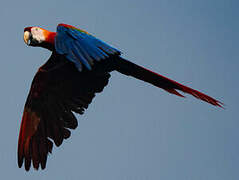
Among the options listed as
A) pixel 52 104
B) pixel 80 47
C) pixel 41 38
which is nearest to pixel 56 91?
pixel 52 104

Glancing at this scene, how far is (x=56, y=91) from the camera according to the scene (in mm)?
8008

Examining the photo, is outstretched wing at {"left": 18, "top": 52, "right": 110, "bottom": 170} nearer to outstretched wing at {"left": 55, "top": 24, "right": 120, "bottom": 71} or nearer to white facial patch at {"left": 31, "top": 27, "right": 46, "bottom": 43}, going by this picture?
white facial patch at {"left": 31, "top": 27, "right": 46, "bottom": 43}

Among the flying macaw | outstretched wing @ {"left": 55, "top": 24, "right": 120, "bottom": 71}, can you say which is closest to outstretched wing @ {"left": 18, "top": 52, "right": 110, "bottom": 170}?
the flying macaw

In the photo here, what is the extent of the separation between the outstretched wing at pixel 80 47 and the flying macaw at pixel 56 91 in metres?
0.74

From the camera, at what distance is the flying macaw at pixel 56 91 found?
7504mm

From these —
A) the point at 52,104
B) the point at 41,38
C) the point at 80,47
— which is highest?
the point at 41,38

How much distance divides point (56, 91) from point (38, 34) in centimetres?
100

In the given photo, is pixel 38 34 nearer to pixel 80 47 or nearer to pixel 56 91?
pixel 56 91

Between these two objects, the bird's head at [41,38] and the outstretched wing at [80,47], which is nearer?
the outstretched wing at [80,47]

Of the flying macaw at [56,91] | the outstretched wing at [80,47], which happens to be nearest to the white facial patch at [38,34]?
the flying macaw at [56,91]

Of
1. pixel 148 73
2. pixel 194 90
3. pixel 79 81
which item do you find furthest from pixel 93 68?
pixel 194 90

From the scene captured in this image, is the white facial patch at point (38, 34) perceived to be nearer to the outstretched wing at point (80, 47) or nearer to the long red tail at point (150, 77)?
the outstretched wing at point (80, 47)

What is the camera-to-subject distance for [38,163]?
778cm

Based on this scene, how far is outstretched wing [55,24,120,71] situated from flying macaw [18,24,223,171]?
2.42ft
